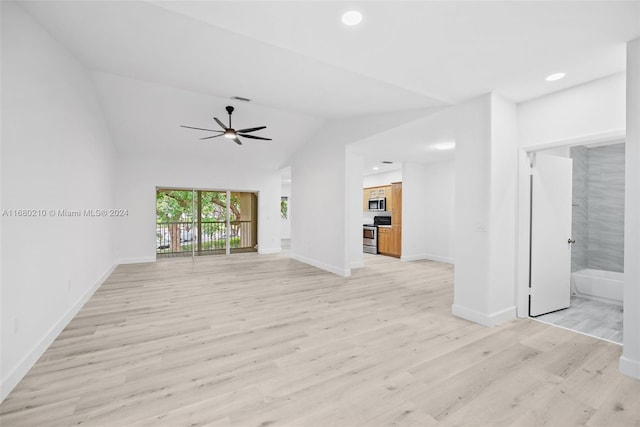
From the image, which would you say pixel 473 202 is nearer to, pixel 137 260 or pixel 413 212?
pixel 413 212

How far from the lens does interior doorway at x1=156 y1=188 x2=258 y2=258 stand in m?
8.08

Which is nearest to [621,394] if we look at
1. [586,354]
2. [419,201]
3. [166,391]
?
[586,354]

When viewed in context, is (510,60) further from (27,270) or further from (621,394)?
(27,270)

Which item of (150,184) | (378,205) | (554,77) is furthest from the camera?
(378,205)

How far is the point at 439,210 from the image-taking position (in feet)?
Result: 24.0

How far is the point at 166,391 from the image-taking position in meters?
1.98

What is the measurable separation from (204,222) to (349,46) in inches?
285

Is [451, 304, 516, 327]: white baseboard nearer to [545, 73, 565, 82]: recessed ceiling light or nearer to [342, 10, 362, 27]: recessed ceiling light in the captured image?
[545, 73, 565, 82]: recessed ceiling light

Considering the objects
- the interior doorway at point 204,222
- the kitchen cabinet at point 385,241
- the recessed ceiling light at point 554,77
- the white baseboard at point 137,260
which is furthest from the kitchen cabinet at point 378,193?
the white baseboard at point 137,260

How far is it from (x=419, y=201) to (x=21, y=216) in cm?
742

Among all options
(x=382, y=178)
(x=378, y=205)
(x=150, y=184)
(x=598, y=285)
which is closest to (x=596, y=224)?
(x=598, y=285)

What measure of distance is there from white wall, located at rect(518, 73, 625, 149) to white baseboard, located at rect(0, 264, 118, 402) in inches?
208

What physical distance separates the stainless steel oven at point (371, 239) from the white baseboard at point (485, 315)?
15.9ft

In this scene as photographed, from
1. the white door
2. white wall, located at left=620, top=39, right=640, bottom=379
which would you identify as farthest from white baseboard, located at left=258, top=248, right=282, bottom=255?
white wall, located at left=620, top=39, right=640, bottom=379
